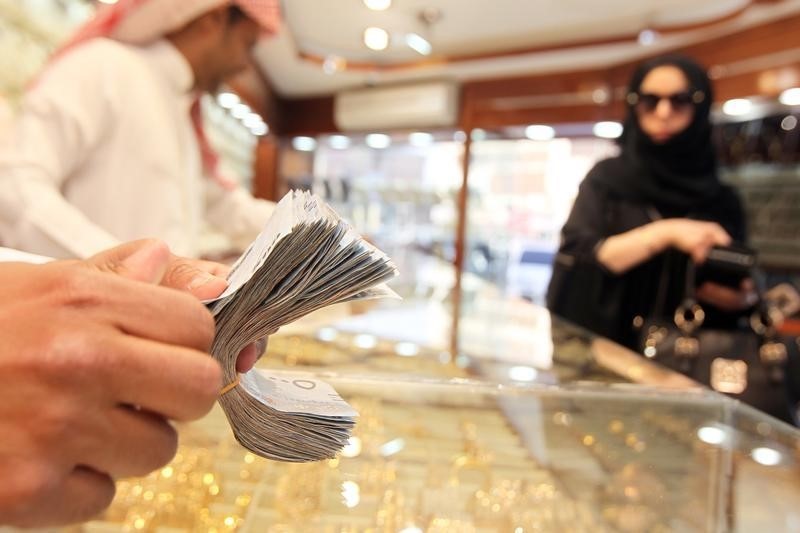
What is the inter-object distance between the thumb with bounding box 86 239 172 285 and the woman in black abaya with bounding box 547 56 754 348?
4.37 ft

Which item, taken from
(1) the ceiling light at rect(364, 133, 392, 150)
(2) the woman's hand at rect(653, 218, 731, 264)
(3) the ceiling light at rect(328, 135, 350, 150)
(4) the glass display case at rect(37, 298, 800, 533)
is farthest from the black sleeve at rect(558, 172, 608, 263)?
(3) the ceiling light at rect(328, 135, 350, 150)

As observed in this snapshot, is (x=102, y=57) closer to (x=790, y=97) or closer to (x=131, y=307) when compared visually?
(x=131, y=307)

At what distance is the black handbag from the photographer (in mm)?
1120

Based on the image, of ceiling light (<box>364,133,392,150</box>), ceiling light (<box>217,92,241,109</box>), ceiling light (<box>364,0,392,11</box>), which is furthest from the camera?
ceiling light (<box>364,133,392,150</box>)

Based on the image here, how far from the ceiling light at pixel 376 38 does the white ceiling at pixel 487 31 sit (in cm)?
7

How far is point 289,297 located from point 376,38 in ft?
16.9

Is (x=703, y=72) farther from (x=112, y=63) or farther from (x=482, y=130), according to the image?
(x=482, y=130)

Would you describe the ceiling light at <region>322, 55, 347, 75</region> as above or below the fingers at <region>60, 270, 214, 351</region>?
above

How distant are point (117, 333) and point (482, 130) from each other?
600 cm

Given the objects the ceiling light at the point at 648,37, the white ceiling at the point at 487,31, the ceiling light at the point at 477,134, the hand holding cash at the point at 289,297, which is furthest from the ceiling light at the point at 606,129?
the hand holding cash at the point at 289,297

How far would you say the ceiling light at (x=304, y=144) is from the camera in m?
7.27

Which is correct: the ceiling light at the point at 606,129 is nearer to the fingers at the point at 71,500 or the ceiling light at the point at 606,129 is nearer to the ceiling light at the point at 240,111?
the ceiling light at the point at 240,111

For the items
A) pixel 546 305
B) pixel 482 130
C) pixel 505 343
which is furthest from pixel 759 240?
pixel 505 343

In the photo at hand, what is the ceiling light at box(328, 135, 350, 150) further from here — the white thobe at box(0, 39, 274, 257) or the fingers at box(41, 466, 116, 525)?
the fingers at box(41, 466, 116, 525)
